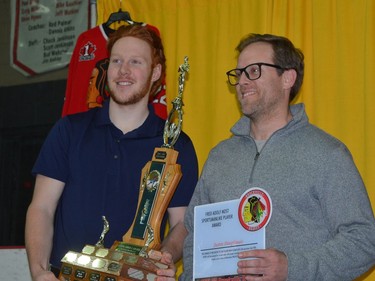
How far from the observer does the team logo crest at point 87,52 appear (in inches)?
121

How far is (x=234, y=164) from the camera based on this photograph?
85.7 inches

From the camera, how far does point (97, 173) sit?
228 centimetres

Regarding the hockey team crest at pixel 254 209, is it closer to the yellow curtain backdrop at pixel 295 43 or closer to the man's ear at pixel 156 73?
the man's ear at pixel 156 73

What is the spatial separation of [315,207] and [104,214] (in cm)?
72

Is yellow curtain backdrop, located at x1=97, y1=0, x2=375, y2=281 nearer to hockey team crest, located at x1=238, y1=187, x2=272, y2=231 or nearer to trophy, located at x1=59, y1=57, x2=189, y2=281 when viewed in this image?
trophy, located at x1=59, y1=57, x2=189, y2=281

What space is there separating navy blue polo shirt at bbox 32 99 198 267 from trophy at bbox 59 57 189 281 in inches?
3.8

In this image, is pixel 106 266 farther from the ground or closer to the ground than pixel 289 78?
closer to the ground

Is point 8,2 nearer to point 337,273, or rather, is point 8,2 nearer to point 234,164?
point 234,164

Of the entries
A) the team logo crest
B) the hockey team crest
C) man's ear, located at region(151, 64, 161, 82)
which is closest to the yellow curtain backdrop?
the team logo crest

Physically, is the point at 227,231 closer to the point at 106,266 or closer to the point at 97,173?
the point at 106,266

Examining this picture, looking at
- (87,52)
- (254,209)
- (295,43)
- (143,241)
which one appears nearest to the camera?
(254,209)

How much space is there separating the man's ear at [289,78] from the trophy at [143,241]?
37 cm

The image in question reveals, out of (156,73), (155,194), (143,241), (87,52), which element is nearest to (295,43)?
(156,73)

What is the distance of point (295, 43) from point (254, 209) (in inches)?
47.4
